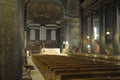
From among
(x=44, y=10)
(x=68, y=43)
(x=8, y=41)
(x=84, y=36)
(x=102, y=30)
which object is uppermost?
(x=44, y=10)

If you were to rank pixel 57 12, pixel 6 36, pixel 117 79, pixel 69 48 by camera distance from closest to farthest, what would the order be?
pixel 6 36, pixel 117 79, pixel 69 48, pixel 57 12

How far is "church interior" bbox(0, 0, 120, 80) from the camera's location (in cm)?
397

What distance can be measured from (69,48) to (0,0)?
35586 mm

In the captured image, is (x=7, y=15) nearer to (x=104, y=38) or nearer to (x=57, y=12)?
A: (x=104, y=38)

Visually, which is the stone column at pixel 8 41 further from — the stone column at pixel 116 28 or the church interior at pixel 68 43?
the stone column at pixel 116 28

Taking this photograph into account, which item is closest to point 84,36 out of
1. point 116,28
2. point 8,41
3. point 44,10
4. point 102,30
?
point 102,30

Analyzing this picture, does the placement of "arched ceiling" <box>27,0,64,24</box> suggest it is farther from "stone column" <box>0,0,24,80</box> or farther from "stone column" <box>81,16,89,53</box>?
"stone column" <box>0,0,24,80</box>

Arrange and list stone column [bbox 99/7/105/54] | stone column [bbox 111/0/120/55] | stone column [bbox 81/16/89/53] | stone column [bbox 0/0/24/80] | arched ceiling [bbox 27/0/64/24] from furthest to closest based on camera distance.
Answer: arched ceiling [bbox 27/0/64/24], stone column [bbox 81/16/89/53], stone column [bbox 99/7/105/54], stone column [bbox 111/0/120/55], stone column [bbox 0/0/24/80]

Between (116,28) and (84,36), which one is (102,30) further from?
(84,36)

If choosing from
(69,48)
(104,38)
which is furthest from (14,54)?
(69,48)

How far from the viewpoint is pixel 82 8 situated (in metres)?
33.0

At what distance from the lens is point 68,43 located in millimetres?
39969

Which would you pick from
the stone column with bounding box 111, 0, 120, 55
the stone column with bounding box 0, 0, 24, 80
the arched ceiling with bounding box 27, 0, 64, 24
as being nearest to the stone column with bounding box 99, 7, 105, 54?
the stone column with bounding box 111, 0, 120, 55

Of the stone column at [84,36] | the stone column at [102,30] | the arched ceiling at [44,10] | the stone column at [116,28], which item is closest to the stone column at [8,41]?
the stone column at [116,28]
